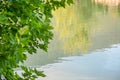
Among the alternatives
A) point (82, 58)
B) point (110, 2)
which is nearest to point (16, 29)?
point (82, 58)

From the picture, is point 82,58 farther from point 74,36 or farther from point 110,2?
point 110,2

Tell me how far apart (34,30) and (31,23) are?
0.09m

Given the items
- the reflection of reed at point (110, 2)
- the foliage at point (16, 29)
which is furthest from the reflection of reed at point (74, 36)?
the reflection of reed at point (110, 2)

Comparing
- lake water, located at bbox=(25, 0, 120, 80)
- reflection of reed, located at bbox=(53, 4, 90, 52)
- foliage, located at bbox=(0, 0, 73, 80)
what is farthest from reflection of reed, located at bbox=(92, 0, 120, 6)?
foliage, located at bbox=(0, 0, 73, 80)

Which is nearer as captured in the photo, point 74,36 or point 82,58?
point 82,58

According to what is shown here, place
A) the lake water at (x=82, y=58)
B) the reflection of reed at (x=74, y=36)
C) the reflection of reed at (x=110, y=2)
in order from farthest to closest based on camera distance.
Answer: the reflection of reed at (x=110, y=2), the reflection of reed at (x=74, y=36), the lake water at (x=82, y=58)

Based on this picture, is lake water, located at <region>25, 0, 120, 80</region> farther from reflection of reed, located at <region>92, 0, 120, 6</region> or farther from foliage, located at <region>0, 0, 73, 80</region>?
reflection of reed, located at <region>92, 0, 120, 6</region>

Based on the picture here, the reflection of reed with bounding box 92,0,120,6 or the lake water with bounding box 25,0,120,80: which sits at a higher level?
the lake water with bounding box 25,0,120,80

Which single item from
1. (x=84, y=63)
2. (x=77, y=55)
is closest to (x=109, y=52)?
(x=77, y=55)

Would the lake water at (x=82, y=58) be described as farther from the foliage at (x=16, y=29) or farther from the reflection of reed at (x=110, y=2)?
the reflection of reed at (x=110, y=2)

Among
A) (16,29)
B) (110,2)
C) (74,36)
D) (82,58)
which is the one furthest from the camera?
(110,2)

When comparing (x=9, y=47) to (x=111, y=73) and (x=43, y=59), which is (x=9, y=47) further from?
(x=43, y=59)

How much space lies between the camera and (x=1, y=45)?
150cm

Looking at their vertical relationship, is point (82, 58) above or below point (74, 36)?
above
